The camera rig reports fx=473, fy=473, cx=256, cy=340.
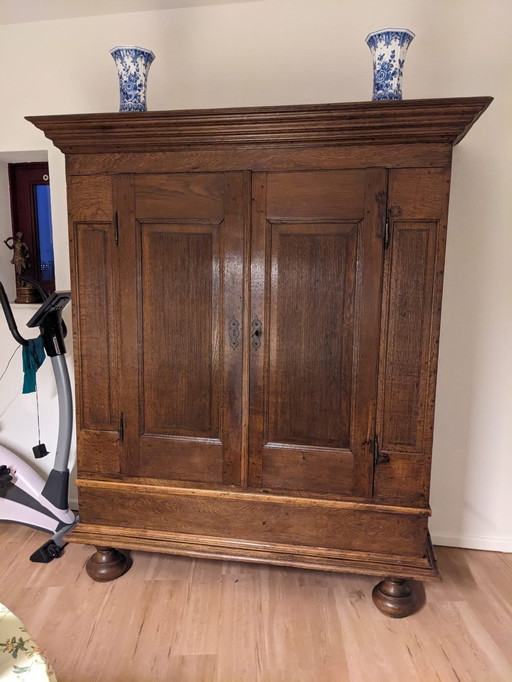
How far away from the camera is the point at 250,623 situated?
1680 mm

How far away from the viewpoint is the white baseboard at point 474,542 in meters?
2.13

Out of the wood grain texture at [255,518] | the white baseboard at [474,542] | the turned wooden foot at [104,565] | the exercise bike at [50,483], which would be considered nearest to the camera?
the wood grain texture at [255,518]

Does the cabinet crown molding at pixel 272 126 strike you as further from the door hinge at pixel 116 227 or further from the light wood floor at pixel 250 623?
the light wood floor at pixel 250 623

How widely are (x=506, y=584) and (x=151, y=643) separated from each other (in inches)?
55.1

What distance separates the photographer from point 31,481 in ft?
7.04

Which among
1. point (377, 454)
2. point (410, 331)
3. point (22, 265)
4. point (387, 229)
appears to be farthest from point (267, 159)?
point (22, 265)

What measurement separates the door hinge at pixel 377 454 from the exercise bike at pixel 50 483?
1.29 m

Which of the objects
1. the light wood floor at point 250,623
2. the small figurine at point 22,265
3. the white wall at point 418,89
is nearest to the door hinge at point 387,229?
the white wall at point 418,89

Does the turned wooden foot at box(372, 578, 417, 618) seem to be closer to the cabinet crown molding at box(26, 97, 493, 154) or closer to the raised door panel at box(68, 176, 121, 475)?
the raised door panel at box(68, 176, 121, 475)

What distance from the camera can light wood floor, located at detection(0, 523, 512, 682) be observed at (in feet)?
4.88

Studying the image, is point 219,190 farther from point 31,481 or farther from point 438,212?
point 31,481

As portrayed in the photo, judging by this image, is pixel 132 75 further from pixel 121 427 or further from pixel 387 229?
pixel 121 427

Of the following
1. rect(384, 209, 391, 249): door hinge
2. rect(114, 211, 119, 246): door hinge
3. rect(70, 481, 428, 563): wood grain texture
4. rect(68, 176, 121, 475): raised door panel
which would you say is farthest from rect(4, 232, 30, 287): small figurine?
rect(384, 209, 391, 249): door hinge

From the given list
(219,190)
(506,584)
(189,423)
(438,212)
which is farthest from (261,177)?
(506,584)
